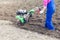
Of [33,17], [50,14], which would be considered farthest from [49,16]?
[33,17]

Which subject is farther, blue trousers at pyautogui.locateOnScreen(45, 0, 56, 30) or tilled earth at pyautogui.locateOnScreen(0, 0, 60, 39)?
tilled earth at pyautogui.locateOnScreen(0, 0, 60, 39)

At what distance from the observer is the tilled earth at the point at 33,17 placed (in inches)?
304

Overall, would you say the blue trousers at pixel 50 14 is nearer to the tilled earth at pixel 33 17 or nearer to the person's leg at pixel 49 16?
the person's leg at pixel 49 16

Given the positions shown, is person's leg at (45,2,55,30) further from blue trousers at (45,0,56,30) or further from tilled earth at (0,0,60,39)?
tilled earth at (0,0,60,39)

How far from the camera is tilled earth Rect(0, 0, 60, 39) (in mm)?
7727

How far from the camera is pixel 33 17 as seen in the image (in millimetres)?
8875

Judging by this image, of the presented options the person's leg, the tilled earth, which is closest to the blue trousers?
the person's leg

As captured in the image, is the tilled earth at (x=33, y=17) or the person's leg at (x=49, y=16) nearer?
the person's leg at (x=49, y=16)

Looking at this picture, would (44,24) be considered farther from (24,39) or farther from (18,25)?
(24,39)

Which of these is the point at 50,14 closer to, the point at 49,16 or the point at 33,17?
the point at 49,16

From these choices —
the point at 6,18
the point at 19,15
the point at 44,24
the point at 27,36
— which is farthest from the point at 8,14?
the point at 27,36

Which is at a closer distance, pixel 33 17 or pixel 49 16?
pixel 49 16

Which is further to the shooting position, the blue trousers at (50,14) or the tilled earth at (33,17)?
the tilled earth at (33,17)

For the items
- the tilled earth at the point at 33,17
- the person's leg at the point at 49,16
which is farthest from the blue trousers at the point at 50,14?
the tilled earth at the point at 33,17
